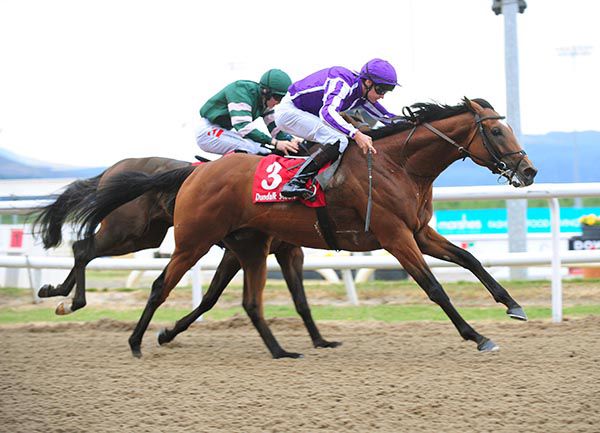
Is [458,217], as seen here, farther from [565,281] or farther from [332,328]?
[332,328]

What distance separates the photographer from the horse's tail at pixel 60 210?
7.09 metres

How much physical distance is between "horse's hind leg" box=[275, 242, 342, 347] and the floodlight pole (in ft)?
13.5

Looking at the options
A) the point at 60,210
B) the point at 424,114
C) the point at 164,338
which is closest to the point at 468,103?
the point at 424,114

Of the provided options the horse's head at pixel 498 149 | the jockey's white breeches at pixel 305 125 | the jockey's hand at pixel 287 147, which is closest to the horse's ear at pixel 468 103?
the horse's head at pixel 498 149

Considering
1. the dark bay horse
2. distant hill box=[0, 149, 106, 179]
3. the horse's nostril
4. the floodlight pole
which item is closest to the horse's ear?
the horse's nostril

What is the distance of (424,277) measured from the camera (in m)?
5.29

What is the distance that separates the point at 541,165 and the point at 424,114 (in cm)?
816

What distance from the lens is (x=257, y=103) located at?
21.7ft

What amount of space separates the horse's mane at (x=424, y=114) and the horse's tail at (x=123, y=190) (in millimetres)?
1516

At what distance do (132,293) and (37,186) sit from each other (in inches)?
160

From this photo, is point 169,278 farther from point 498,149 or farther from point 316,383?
point 498,149

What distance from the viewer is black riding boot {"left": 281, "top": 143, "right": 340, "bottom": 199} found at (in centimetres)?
563

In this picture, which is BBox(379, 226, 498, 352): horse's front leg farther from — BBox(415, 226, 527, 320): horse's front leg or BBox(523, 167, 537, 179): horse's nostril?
BBox(523, 167, 537, 179): horse's nostril

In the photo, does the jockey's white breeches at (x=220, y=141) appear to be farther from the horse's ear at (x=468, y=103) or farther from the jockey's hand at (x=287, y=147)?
the horse's ear at (x=468, y=103)
